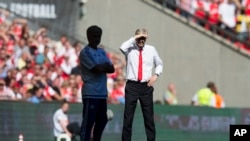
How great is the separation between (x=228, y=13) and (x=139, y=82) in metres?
15.6

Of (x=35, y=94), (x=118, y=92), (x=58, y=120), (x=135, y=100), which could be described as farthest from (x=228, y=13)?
(x=135, y=100)

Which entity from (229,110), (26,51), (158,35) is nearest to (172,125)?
(229,110)

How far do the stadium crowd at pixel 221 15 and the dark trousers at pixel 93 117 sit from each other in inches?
630

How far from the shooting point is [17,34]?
2736 cm

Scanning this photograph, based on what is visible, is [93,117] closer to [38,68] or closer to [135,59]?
[135,59]

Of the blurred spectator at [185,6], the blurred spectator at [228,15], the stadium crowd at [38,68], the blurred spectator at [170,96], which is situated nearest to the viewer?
the stadium crowd at [38,68]

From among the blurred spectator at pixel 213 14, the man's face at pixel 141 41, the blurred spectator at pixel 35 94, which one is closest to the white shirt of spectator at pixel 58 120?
the blurred spectator at pixel 35 94

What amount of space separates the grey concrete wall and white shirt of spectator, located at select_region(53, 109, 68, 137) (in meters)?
8.53

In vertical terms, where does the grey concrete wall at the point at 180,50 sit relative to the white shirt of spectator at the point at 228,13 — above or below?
below

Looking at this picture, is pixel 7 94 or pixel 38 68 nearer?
pixel 7 94

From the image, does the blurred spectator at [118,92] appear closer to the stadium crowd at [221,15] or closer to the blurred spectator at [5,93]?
the blurred spectator at [5,93]

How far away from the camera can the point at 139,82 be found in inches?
687

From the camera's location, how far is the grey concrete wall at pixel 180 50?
32125mm

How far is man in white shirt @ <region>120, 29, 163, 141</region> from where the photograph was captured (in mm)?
17406
